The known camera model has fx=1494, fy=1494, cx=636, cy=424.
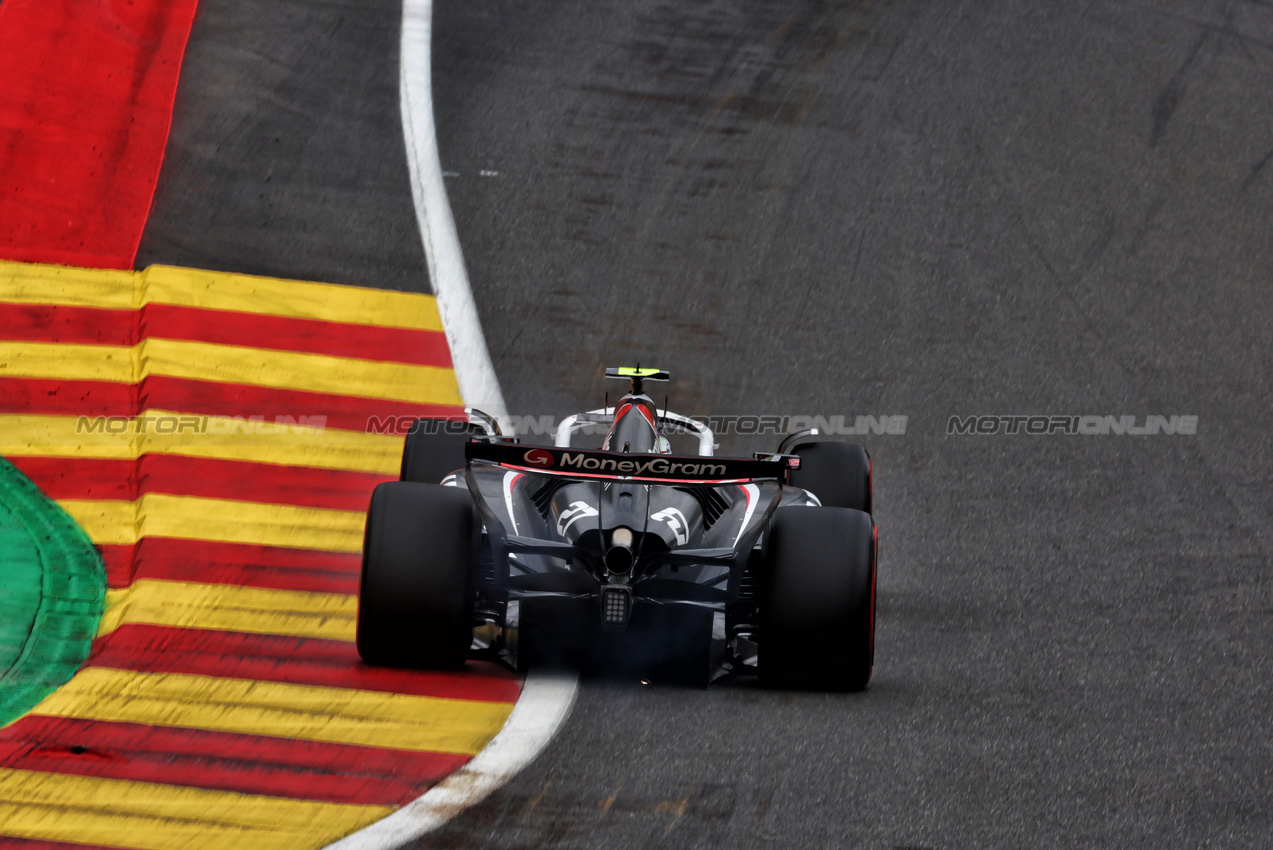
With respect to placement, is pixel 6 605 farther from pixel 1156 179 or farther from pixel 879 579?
pixel 1156 179

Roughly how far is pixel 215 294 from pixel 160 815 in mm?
6323

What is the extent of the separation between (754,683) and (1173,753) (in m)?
1.87

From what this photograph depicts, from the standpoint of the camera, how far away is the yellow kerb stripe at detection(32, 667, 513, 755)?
637cm

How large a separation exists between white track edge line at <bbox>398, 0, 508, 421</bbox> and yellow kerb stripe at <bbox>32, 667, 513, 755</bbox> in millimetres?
4252

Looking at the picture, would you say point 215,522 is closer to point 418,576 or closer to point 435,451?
point 435,451

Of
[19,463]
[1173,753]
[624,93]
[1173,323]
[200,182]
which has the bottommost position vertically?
[1173,753]

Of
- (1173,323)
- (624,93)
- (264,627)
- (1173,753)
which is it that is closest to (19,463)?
(264,627)

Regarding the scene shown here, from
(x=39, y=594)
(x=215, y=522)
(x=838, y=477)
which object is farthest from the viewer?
(x=215, y=522)

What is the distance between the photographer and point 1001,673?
7574 mm

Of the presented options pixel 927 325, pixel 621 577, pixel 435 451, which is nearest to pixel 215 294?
pixel 435 451

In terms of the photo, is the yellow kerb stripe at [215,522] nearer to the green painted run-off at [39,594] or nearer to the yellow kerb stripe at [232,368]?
the green painted run-off at [39,594]

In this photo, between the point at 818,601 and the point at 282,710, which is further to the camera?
the point at 818,601

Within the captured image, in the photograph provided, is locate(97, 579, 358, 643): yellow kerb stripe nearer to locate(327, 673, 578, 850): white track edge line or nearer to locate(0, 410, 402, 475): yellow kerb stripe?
locate(327, 673, 578, 850): white track edge line

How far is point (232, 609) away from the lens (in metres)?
7.79
